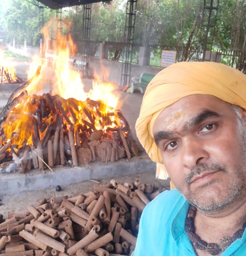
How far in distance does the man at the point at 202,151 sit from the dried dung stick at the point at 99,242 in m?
1.54

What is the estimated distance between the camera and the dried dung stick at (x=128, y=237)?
9.82 ft

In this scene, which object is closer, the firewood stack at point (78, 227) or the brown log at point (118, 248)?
the firewood stack at point (78, 227)

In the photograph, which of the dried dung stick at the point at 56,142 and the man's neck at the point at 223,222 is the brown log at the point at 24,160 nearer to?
the dried dung stick at the point at 56,142

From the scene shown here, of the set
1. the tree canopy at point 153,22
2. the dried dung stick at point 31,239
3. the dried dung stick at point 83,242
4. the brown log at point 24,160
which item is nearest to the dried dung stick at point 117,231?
the dried dung stick at point 83,242

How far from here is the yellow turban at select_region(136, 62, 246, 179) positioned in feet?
3.86

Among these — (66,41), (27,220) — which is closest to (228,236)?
(27,220)

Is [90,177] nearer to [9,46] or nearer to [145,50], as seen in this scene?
[145,50]

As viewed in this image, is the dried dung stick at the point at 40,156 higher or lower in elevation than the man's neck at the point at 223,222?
lower

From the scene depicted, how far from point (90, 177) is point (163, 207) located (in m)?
3.52

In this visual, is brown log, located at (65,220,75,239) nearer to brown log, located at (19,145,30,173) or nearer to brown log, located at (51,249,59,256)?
brown log, located at (51,249,59,256)

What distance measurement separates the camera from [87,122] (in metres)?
5.52

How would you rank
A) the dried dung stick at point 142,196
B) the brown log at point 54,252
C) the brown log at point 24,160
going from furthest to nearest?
the brown log at point 24,160, the dried dung stick at point 142,196, the brown log at point 54,252

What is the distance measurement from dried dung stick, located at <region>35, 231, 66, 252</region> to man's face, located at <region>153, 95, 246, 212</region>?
2.00 meters

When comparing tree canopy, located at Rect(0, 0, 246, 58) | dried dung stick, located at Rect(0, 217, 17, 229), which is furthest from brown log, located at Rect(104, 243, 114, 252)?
tree canopy, located at Rect(0, 0, 246, 58)
